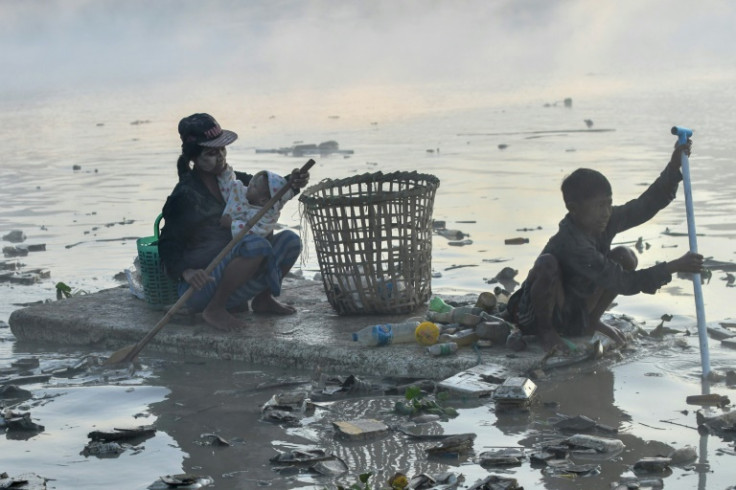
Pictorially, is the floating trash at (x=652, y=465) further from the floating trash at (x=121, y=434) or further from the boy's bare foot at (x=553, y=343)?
the floating trash at (x=121, y=434)

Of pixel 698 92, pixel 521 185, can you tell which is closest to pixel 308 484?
pixel 521 185

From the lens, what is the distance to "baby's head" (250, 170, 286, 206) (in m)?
7.02

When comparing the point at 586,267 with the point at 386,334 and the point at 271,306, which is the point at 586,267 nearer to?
the point at 386,334

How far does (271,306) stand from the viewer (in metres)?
7.46

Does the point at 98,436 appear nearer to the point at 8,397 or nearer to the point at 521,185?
the point at 8,397

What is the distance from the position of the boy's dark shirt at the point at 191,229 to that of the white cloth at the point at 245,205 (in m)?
0.12

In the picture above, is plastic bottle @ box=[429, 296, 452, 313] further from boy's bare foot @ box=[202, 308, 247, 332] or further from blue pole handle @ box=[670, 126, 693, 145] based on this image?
blue pole handle @ box=[670, 126, 693, 145]

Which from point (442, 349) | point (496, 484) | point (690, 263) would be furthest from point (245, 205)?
point (496, 484)

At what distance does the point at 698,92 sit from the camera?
2255cm

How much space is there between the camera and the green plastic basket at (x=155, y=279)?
752 cm

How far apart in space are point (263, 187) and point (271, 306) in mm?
867

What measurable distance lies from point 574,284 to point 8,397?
324 centimetres

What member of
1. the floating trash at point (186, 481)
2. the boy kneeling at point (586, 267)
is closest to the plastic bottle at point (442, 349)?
the boy kneeling at point (586, 267)

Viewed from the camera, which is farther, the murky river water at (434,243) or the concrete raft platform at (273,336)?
the concrete raft platform at (273,336)
